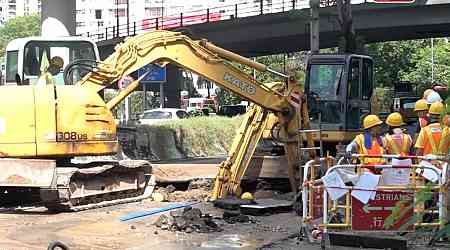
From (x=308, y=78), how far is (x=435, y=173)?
924cm

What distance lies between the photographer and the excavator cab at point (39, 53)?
51.0 feet

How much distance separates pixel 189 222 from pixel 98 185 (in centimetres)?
286

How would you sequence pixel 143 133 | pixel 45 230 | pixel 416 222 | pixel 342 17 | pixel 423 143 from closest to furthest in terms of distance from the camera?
pixel 416 222 < pixel 423 143 < pixel 45 230 < pixel 143 133 < pixel 342 17

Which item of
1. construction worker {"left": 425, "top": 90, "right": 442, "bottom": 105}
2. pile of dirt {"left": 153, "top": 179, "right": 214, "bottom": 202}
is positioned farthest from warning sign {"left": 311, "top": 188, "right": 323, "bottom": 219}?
pile of dirt {"left": 153, "top": 179, "right": 214, "bottom": 202}

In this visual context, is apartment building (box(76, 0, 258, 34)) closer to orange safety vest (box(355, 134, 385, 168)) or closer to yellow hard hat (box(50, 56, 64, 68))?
yellow hard hat (box(50, 56, 64, 68))

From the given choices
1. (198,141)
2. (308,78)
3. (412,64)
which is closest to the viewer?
(308,78)

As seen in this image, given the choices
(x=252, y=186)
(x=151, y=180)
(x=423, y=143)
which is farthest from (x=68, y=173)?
(x=423, y=143)

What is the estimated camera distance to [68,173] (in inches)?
471

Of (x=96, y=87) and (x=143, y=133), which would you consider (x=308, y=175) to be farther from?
(x=143, y=133)

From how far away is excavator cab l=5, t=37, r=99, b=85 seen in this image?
612 inches

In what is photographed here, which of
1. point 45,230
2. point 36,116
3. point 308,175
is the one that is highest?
point 36,116

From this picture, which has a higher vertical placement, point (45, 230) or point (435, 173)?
point (435, 173)

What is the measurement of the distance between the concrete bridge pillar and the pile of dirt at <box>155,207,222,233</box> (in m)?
18.8

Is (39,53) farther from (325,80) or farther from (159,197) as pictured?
(325,80)
